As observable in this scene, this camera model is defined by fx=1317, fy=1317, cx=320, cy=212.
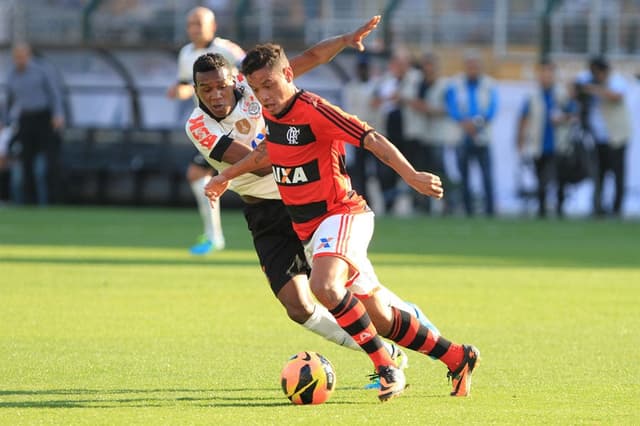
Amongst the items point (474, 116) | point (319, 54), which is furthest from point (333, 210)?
point (474, 116)

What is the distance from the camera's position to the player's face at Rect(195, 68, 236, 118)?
25.5 ft

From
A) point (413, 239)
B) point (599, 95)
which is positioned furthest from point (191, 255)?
point (599, 95)

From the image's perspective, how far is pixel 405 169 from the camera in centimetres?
649

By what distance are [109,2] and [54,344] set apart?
20.7 m

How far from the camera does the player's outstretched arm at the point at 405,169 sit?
6.43 m

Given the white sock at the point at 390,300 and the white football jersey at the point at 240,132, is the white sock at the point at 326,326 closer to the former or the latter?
the white sock at the point at 390,300

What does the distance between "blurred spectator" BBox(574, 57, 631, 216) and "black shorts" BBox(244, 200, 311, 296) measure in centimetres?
1384

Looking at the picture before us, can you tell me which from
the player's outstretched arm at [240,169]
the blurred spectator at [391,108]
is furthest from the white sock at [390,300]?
the blurred spectator at [391,108]

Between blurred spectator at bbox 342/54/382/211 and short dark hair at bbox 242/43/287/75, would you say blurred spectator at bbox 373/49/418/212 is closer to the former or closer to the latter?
blurred spectator at bbox 342/54/382/211

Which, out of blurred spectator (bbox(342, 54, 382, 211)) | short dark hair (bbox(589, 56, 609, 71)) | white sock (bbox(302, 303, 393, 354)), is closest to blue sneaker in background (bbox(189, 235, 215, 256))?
white sock (bbox(302, 303, 393, 354))

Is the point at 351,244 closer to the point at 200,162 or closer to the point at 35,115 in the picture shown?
the point at 200,162

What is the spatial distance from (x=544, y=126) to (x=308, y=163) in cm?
1511

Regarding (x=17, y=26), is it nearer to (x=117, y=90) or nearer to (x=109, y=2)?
(x=109, y=2)

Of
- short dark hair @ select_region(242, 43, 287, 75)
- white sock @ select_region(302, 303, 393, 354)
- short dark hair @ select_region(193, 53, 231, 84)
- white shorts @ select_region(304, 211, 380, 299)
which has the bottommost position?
white sock @ select_region(302, 303, 393, 354)
